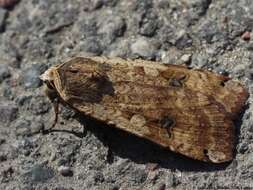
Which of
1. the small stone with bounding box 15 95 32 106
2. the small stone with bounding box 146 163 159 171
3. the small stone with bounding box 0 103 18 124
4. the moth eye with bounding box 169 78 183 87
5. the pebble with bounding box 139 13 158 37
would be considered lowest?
the small stone with bounding box 146 163 159 171

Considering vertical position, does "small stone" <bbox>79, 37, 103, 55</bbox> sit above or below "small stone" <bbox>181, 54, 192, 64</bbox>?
above

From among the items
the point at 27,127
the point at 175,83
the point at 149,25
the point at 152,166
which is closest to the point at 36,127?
the point at 27,127

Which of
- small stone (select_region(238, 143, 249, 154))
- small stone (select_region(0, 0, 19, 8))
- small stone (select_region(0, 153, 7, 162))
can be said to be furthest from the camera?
small stone (select_region(0, 0, 19, 8))

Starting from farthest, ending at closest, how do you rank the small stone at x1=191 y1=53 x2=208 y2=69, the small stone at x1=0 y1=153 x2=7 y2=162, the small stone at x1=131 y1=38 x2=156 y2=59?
1. the small stone at x1=131 y1=38 x2=156 y2=59
2. the small stone at x1=191 y1=53 x2=208 y2=69
3. the small stone at x1=0 y1=153 x2=7 y2=162

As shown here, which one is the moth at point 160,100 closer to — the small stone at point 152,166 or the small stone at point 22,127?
the small stone at point 152,166

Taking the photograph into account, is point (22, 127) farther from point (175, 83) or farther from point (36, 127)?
point (175, 83)

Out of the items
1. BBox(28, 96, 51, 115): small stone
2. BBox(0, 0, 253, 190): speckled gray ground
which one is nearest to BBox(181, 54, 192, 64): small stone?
BBox(0, 0, 253, 190): speckled gray ground

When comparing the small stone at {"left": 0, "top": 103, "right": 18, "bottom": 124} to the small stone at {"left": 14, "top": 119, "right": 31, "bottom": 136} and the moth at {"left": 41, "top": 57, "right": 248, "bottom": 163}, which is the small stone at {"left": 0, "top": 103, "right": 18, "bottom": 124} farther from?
the moth at {"left": 41, "top": 57, "right": 248, "bottom": 163}
